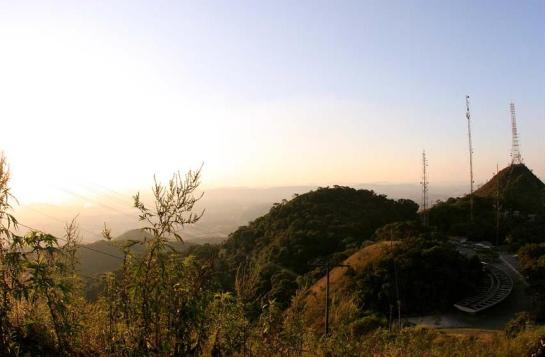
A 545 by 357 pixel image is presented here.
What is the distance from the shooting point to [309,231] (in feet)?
141

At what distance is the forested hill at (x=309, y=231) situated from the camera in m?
37.8

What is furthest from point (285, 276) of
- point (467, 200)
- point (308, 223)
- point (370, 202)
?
point (467, 200)

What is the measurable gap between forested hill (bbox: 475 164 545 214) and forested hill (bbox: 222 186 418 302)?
43.3 ft

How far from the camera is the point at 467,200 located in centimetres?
5612

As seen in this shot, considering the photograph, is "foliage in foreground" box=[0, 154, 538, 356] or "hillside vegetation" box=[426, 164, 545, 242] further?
"hillside vegetation" box=[426, 164, 545, 242]

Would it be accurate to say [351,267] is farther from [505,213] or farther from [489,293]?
[505,213]

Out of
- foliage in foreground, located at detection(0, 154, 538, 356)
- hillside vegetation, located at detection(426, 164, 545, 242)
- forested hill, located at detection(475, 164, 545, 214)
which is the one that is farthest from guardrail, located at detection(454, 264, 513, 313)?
forested hill, located at detection(475, 164, 545, 214)

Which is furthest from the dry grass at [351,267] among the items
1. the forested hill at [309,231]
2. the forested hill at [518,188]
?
the forested hill at [518,188]

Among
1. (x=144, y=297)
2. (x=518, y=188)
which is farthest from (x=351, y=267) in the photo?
(x=518, y=188)

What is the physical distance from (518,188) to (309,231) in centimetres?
4018

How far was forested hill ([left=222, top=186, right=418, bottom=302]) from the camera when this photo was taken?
3775cm

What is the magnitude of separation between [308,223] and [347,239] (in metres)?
6.04

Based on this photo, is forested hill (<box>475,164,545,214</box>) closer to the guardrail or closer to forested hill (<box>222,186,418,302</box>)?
forested hill (<box>222,186,418,302</box>)

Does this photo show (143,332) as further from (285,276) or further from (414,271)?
(285,276)
